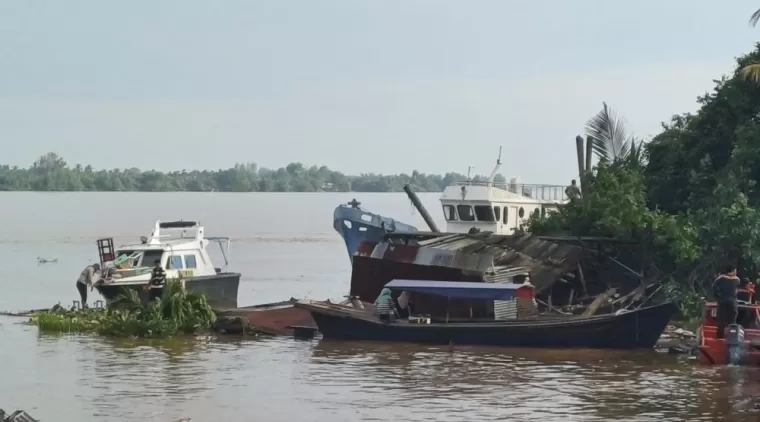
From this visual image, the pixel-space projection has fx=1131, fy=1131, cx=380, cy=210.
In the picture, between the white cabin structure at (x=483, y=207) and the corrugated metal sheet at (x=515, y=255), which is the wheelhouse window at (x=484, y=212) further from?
the corrugated metal sheet at (x=515, y=255)

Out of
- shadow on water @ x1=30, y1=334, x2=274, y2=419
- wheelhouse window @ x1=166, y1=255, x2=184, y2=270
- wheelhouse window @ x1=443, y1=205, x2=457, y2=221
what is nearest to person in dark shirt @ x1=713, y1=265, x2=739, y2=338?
shadow on water @ x1=30, y1=334, x2=274, y2=419

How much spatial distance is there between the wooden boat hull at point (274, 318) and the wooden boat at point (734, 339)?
956cm

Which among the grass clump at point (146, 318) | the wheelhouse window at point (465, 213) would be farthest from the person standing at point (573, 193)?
the grass clump at point (146, 318)

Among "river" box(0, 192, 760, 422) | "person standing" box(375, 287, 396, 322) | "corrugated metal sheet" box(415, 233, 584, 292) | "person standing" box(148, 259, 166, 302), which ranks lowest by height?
"river" box(0, 192, 760, 422)

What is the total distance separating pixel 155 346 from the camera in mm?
25531

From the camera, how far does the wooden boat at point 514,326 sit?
78.7ft

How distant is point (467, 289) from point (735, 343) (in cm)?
580

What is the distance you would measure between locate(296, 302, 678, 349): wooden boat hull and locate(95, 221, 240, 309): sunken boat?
672cm

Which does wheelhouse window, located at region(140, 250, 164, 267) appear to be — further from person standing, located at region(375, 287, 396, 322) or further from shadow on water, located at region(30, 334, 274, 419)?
person standing, located at region(375, 287, 396, 322)

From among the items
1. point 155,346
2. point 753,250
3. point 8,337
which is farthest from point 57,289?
point 753,250

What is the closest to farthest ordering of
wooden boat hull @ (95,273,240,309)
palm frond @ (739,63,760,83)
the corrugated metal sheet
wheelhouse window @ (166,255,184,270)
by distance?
palm frond @ (739,63,760,83) → the corrugated metal sheet → wooden boat hull @ (95,273,240,309) → wheelhouse window @ (166,255,184,270)

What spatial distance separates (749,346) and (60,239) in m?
69.2

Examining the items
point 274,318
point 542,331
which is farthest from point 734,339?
point 274,318

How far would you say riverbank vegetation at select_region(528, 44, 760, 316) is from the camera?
26203 mm
